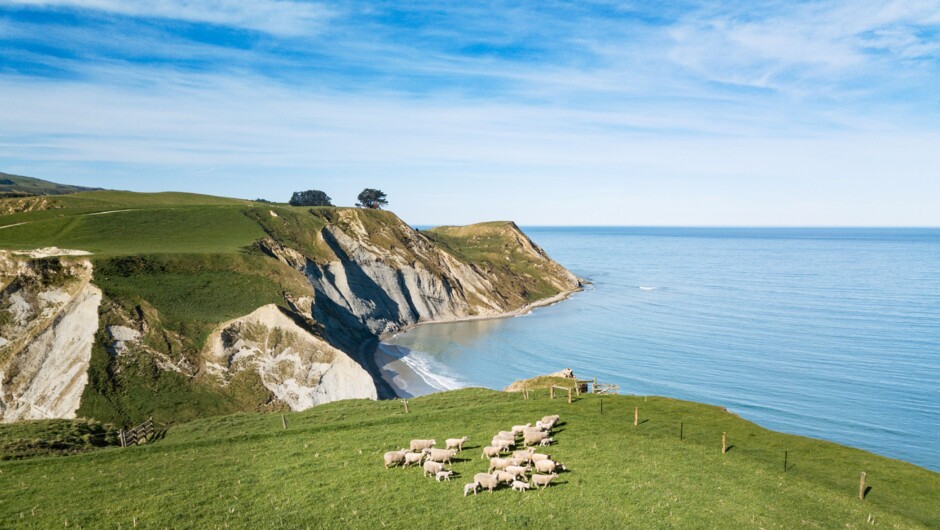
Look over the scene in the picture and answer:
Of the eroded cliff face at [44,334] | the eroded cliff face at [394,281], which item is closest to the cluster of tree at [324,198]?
the eroded cliff face at [394,281]

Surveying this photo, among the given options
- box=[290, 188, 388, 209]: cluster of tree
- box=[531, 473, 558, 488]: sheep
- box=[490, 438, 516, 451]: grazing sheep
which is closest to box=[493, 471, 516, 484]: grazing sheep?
box=[531, 473, 558, 488]: sheep

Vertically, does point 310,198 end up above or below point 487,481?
above

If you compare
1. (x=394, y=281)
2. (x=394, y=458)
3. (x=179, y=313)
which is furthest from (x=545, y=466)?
(x=394, y=281)

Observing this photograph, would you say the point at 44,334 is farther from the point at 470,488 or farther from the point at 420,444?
the point at 470,488

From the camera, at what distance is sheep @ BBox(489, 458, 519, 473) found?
23.4 meters

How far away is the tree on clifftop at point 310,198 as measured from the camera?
15950cm

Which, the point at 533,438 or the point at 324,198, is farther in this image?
the point at 324,198

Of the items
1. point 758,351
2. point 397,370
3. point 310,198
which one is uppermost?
point 310,198

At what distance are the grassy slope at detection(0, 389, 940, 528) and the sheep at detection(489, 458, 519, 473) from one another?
105cm

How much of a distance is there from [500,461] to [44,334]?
1843 inches

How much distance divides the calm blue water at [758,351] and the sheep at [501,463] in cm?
3789

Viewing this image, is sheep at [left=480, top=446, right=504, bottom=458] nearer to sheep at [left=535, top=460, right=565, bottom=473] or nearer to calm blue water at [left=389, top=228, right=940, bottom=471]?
sheep at [left=535, top=460, right=565, bottom=473]

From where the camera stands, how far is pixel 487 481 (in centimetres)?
2145

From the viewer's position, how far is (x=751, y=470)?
25562mm
